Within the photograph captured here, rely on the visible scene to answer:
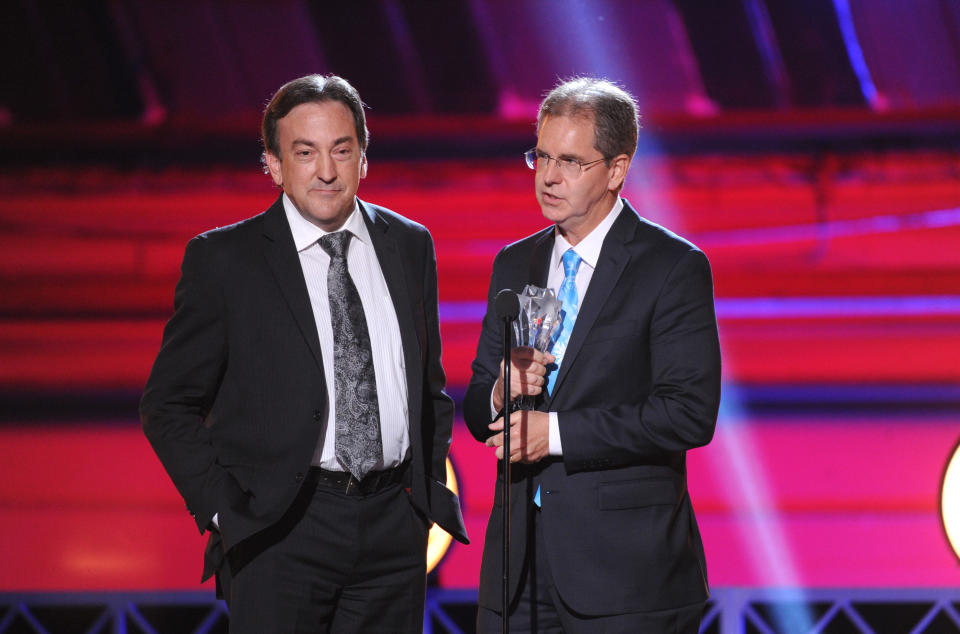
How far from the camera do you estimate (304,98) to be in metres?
2.19

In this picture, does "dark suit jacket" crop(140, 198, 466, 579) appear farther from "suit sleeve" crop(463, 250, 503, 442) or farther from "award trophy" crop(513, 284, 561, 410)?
"award trophy" crop(513, 284, 561, 410)

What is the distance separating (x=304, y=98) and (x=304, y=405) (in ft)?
2.24

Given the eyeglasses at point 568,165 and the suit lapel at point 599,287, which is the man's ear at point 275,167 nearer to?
the eyeglasses at point 568,165

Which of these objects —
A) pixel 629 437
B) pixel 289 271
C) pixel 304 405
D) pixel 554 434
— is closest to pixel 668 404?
pixel 629 437

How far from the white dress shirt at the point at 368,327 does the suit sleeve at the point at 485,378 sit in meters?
0.15

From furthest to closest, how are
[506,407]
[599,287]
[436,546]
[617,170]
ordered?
[436,546], [617,170], [599,287], [506,407]

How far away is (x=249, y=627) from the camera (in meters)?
2.08

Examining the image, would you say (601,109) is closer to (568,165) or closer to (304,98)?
(568,165)

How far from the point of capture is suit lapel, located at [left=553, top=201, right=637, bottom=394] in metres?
2.02

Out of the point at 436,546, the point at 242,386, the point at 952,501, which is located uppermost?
the point at 242,386

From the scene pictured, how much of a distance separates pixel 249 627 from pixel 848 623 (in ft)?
8.77

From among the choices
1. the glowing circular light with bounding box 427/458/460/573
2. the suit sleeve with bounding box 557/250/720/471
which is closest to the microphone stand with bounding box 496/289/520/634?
the suit sleeve with bounding box 557/250/720/471

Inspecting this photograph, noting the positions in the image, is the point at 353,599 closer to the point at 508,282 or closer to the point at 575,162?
the point at 508,282

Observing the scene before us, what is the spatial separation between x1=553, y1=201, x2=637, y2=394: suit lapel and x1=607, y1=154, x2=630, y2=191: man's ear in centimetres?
11
